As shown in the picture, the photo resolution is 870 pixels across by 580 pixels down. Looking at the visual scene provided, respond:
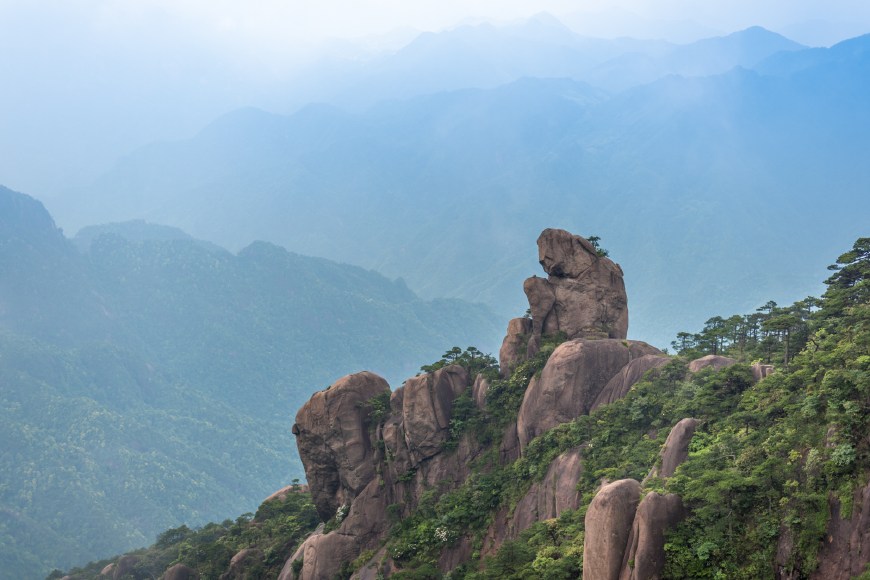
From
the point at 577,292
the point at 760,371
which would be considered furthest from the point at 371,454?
the point at 760,371

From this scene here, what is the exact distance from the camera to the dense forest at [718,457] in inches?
1057

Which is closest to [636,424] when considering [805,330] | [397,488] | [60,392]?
[805,330]

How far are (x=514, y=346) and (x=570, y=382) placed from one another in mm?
6865

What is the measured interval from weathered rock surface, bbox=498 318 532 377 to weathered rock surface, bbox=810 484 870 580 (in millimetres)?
26801

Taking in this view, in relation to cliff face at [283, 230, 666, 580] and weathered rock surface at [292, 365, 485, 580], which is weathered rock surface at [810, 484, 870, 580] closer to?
cliff face at [283, 230, 666, 580]

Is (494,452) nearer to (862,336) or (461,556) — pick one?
(461,556)

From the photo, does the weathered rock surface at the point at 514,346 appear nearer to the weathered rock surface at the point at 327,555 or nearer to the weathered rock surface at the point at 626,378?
the weathered rock surface at the point at 626,378

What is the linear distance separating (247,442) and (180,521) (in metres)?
38.8

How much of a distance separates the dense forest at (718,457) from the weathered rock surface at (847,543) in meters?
0.07

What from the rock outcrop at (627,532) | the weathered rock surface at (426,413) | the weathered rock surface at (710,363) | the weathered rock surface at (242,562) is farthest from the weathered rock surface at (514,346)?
the rock outcrop at (627,532)

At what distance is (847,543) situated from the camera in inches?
984

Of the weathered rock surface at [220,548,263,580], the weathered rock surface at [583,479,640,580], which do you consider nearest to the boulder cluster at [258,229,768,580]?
the weathered rock surface at [220,548,263,580]

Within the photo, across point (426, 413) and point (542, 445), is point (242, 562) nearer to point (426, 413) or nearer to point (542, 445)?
point (426, 413)

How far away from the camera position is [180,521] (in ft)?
469
